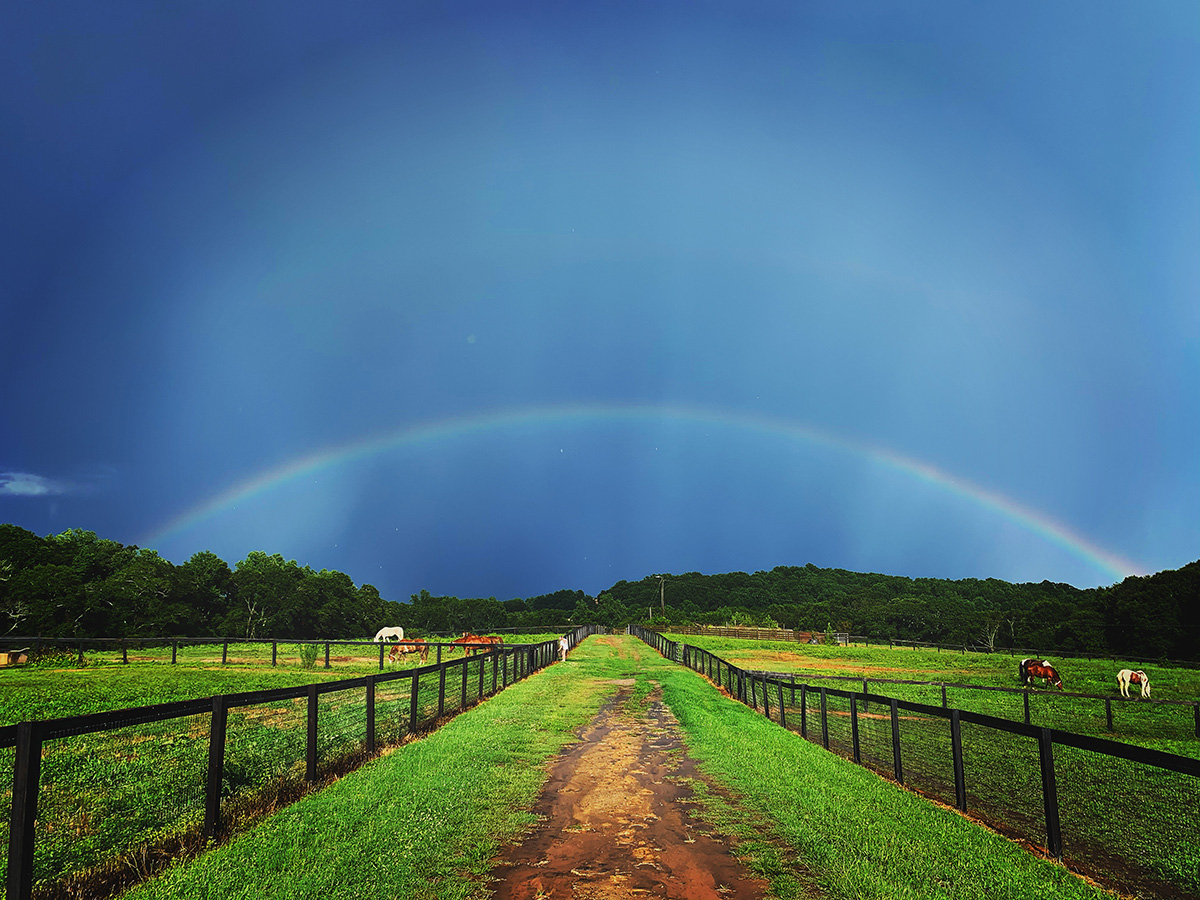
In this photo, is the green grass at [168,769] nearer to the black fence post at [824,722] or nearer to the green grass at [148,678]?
the green grass at [148,678]

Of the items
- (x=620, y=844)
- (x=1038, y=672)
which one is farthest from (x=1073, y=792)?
(x=1038, y=672)

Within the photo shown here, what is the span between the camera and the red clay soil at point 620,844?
5676 mm

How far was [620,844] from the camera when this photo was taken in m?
6.85

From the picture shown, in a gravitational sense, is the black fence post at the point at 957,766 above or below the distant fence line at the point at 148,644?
above

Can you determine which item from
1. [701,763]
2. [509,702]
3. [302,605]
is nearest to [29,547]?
[302,605]

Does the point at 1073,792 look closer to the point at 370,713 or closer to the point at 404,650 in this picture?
the point at 370,713

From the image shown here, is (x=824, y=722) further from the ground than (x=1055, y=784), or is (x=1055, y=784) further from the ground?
(x=1055, y=784)

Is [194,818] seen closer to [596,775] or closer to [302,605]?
[596,775]

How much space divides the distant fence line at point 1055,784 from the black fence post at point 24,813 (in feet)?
27.2

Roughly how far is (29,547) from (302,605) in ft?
108

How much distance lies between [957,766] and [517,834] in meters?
5.69

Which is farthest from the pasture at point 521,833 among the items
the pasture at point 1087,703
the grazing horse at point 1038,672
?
the grazing horse at point 1038,672

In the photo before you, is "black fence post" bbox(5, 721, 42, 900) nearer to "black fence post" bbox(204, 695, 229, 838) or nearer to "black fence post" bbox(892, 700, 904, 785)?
"black fence post" bbox(204, 695, 229, 838)

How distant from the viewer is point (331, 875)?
5.62 metres
